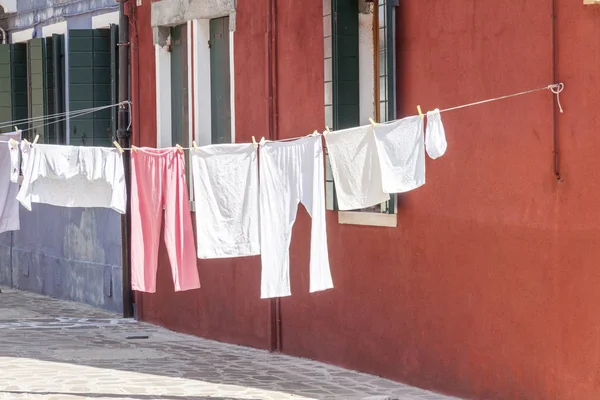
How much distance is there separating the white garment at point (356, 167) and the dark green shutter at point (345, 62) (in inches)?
75.7

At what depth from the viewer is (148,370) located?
11461 mm

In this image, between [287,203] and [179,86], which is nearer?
[287,203]

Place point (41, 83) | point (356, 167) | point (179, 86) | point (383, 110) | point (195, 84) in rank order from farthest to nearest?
point (41, 83)
point (179, 86)
point (195, 84)
point (383, 110)
point (356, 167)

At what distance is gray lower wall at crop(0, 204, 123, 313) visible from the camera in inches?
635

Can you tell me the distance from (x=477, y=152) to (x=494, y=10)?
3.46 feet

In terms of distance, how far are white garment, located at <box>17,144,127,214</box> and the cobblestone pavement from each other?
1493 mm

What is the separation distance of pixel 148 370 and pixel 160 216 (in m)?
1.41

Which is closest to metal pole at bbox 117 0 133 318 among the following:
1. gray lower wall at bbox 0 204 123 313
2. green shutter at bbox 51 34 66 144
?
gray lower wall at bbox 0 204 123 313

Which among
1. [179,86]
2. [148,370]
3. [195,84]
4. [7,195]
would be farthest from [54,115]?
[148,370]

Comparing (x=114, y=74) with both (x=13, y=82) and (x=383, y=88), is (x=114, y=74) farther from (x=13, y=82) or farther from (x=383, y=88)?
(x=383, y=88)

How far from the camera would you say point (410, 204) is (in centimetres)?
1039

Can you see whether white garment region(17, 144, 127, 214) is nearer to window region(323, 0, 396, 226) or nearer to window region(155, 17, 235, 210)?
window region(323, 0, 396, 226)

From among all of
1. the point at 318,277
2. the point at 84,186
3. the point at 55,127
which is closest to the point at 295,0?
the point at 84,186

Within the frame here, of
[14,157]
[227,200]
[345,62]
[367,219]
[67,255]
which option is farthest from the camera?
[67,255]
